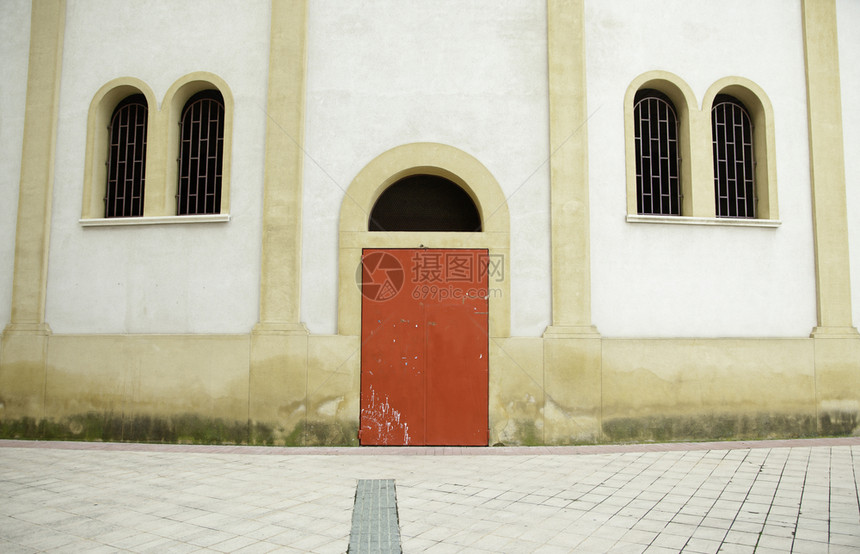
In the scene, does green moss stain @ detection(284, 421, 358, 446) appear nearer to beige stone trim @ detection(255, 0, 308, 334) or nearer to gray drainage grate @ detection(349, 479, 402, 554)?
beige stone trim @ detection(255, 0, 308, 334)

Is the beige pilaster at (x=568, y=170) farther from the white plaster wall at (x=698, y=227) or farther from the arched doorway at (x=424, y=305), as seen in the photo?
the arched doorway at (x=424, y=305)

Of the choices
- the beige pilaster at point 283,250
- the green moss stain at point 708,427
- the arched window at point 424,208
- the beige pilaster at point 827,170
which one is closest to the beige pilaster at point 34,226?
the beige pilaster at point 283,250

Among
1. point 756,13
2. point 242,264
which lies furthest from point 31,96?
point 756,13

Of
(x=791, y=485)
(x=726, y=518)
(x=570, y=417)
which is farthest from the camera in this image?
(x=570, y=417)

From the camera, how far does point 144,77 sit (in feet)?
31.3

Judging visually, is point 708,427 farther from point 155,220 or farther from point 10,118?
point 10,118

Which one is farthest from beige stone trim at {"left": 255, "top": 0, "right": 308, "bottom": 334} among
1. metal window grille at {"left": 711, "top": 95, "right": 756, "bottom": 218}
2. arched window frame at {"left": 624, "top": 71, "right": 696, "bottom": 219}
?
metal window grille at {"left": 711, "top": 95, "right": 756, "bottom": 218}

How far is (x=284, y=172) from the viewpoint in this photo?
890 cm

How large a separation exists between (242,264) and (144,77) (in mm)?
3587

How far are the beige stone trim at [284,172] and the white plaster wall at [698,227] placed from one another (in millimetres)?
4459

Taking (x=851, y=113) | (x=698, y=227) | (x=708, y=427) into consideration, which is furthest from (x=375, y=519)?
(x=851, y=113)

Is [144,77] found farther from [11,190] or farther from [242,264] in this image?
[242,264]

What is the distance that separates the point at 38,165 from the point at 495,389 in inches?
323

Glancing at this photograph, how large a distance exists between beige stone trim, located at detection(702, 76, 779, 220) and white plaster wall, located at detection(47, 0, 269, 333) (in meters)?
7.18
